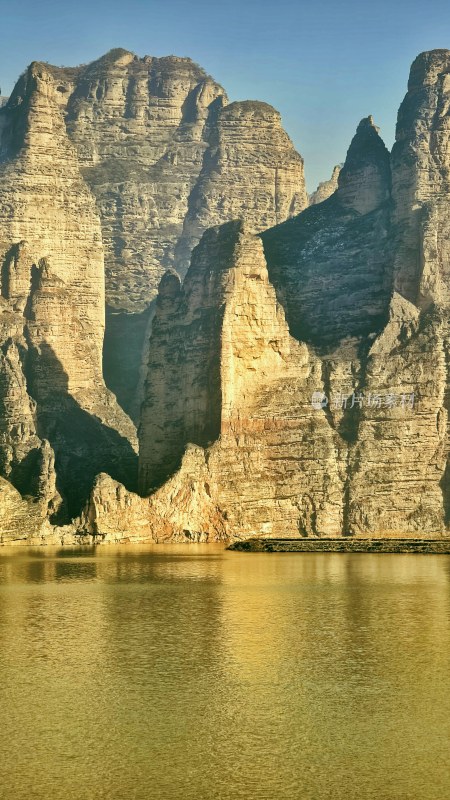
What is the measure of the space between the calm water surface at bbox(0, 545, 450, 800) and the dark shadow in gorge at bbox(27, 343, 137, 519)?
1914 inches

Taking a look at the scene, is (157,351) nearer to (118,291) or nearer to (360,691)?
(118,291)

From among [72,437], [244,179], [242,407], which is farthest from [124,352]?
[242,407]

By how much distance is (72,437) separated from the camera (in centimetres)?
10206

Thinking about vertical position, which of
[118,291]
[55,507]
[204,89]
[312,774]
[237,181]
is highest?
[204,89]

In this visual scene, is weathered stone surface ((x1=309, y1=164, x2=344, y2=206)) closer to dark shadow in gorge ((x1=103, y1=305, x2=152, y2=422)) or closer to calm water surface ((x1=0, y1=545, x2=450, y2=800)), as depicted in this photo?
dark shadow in gorge ((x1=103, y1=305, x2=152, y2=422))

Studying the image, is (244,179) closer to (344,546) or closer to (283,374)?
(283,374)

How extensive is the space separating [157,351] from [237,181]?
46.4 meters

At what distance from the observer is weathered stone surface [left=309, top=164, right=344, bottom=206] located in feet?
502

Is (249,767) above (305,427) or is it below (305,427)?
below

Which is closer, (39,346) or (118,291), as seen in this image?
(39,346)

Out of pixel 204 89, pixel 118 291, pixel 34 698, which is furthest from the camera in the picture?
pixel 204 89

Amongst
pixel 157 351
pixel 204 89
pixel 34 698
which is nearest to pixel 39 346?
pixel 157 351

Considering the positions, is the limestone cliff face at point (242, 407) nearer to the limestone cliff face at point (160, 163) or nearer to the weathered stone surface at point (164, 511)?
the weathered stone surface at point (164, 511)

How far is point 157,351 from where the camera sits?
9869cm
